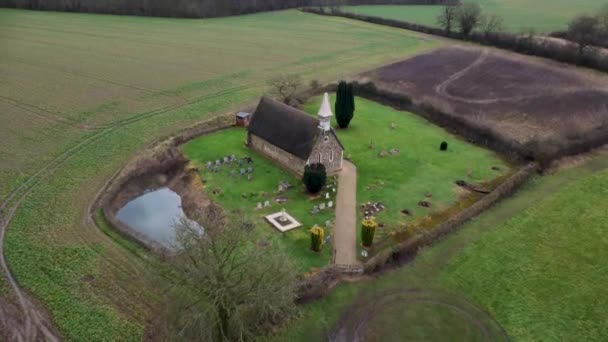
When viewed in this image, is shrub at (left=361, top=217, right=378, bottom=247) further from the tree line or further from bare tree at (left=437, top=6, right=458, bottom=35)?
the tree line

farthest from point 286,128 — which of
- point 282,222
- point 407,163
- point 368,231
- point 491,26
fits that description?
point 491,26

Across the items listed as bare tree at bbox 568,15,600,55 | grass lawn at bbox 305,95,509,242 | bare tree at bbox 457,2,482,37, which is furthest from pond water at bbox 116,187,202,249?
bare tree at bbox 457,2,482,37

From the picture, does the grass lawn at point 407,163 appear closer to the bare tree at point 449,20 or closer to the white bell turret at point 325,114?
the white bell turret at point 325,114

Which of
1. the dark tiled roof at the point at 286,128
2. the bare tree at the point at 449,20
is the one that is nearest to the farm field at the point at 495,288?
the dark tiled roof at the point at 286,128

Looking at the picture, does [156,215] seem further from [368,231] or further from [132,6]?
[132,6]

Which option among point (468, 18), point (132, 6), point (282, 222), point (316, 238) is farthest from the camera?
point (132, 6)

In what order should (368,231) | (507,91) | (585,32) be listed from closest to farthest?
(368,231) < (507,91) < (585,32)

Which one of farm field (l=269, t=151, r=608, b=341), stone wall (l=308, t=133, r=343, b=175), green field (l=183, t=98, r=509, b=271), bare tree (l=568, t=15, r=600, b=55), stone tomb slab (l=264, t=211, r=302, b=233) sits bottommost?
farm field (l=269, t=151, r=608, b=341)
